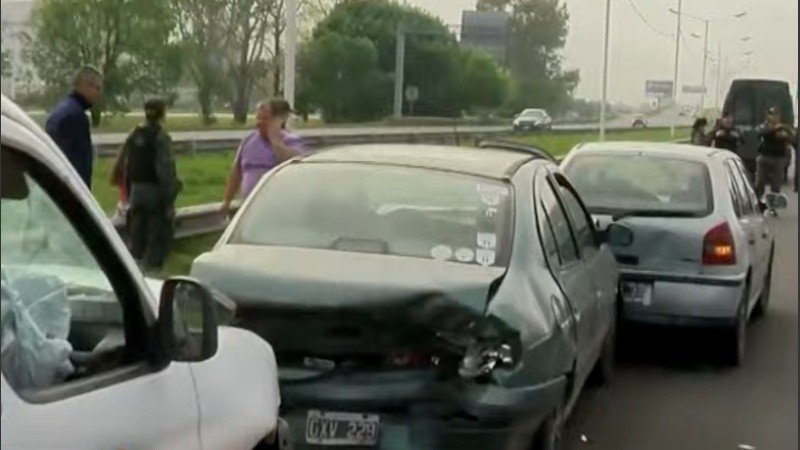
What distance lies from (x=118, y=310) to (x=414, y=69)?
23.7 feet

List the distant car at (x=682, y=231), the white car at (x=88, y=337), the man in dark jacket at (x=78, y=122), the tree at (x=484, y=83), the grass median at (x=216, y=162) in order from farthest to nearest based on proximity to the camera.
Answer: the grass median at (x=216, y=162), the tree at (x=484, y=83), the distant car at (x=682, y=231), the man in dark jacket at (x=78, y=122), the white car at (x=88, y=337)

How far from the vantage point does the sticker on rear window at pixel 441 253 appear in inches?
230

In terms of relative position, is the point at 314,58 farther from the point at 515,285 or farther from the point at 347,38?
the point at 515,285

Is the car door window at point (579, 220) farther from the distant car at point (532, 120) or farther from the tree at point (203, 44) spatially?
the tree at point (203, 44)

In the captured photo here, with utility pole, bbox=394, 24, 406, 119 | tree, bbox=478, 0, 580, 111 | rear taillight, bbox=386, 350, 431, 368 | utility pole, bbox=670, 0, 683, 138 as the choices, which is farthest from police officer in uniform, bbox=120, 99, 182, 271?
rear taillight, bbox=386, 350, 431, 368

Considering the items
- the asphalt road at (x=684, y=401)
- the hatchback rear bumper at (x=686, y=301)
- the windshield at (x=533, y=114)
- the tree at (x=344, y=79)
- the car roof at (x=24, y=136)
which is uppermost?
the car roof at (x=24, y=136)

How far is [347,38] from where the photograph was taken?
10.8 m

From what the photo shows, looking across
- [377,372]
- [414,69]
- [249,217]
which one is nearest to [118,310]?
[377,372]

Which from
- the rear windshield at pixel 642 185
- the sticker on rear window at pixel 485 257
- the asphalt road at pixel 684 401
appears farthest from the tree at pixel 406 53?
the sticker on rear window at pixel 485 257

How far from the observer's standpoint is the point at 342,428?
5.45m

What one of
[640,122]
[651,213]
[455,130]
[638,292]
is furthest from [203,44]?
[638,292]

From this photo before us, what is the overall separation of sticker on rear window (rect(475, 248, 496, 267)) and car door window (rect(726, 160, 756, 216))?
13.9 feet

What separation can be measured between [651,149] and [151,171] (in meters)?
3.29

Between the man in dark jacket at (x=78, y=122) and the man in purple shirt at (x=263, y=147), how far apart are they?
6.98 ft
